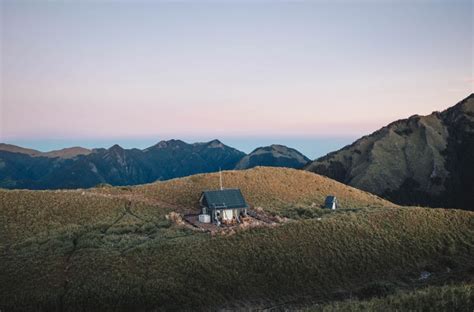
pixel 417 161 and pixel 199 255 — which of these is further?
pixel 417 161

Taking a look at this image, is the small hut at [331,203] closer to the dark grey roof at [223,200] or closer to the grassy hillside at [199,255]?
the grassy hillside at [199,255]

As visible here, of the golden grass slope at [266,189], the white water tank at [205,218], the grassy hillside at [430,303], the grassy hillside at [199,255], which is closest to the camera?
the grassy hillside at [430,303]

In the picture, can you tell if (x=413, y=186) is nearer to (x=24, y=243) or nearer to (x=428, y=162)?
(x=428, y=162)

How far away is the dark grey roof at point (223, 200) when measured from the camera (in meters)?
44.5

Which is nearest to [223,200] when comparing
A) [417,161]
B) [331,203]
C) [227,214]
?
[227,214]

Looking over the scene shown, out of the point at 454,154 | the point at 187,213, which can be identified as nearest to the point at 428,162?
the point at 454,154

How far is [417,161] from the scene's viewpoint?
423ft

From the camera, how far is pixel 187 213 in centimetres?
4928

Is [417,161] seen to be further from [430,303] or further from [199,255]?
[430,303]

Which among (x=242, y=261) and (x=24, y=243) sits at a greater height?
(x=24, y=243)

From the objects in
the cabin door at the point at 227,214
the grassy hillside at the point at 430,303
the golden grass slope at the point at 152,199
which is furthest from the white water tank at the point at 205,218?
the grassy hillside at the point at 430,303

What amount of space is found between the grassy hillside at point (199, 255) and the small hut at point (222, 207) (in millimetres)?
4792

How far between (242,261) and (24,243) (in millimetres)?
21093

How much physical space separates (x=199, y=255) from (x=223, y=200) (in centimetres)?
1307
